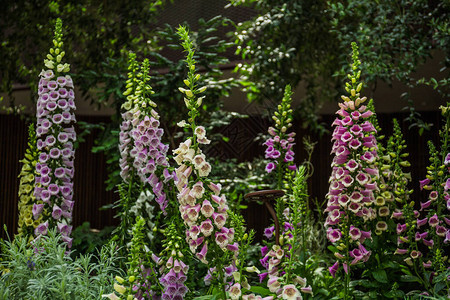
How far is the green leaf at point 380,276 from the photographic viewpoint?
239 cm

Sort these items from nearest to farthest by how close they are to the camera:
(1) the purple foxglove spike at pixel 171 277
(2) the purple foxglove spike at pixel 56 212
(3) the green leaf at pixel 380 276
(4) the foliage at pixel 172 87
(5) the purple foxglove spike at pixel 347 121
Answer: (1) the purple foxglove spike at pixel 171 277 < (5) the purple foxglove spike at pixel 347 121 < (3) the green leaf at pixel 380 276 < (2) the purple foxglove spike at pixel 56 212 < (4) the foliage at pixel 172 87

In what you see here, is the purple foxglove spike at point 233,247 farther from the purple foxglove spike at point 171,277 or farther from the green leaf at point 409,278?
the green leaf at point 409,278

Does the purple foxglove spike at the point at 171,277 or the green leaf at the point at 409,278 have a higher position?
the purple foxglove spike at the point at 171,277

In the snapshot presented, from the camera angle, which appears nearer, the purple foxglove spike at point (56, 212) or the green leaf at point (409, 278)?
the green leaf at point (409, 278)

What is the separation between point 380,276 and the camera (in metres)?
2.40

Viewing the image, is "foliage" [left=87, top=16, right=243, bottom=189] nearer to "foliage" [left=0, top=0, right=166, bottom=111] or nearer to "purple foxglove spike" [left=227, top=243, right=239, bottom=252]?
"foliage" [left=0, top=0, right=166, bottom=111]

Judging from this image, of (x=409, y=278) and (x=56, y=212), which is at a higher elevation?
(x=56, y=212)

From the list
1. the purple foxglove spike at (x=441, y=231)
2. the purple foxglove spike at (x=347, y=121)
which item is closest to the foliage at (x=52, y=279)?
the purple foxglove spike at (x=347, y=121)

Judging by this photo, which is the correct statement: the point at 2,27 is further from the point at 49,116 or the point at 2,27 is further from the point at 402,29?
the point at 402,29

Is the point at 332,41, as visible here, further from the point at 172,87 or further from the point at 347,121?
the point at 347,121

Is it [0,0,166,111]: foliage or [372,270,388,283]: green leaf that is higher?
[0,0,166,111]: foliage

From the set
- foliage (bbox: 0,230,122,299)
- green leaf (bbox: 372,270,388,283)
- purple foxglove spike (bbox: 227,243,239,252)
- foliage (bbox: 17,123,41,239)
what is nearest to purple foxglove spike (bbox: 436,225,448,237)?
green leaf (bbox: 372,270,388,283)

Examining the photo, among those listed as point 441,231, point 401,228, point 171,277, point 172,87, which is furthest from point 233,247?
point 172,87

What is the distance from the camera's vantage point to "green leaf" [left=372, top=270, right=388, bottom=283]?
2387mm
